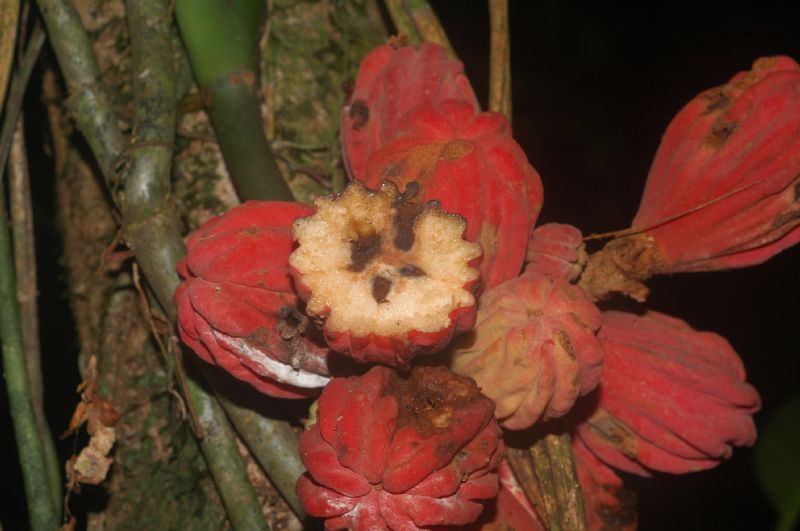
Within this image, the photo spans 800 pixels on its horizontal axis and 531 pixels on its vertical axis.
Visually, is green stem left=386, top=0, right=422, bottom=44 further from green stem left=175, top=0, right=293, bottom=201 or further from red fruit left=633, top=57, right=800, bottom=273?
red fruit left=633, top=57, right=800, bottom=273

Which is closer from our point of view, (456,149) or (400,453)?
(400,453)

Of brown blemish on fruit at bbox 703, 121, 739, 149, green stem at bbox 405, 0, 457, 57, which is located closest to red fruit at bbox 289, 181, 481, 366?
brown blemish on fruit at bbox 703, 121, 739, 149

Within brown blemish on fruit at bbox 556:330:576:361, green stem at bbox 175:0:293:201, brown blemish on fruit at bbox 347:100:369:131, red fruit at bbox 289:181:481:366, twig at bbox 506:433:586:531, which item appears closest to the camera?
red fruit at bbox 289:181:481:366

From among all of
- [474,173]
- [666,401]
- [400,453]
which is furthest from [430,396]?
[666,401]

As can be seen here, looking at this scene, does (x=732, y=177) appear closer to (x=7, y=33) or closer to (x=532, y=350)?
(x=532, y=350)

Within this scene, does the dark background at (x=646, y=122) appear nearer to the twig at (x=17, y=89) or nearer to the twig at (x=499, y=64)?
the twig at (x=499, y=64)

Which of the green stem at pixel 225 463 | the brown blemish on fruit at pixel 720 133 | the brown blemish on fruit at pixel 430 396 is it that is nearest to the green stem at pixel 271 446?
the green stem at pixel 225 463

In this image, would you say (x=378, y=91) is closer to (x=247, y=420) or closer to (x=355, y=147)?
(x=355, y=147)
